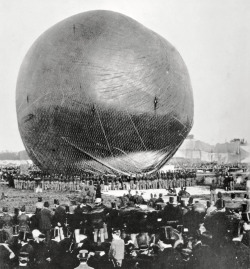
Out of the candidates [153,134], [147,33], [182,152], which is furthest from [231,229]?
[182,152]

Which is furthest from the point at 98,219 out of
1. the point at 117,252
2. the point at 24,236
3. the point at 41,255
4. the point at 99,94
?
the point at 99,94

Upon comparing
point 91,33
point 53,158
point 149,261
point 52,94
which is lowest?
point 149,261

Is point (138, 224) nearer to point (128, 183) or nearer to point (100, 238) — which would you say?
point (100, 238)

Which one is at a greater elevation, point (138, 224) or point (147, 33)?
point (147, 33)

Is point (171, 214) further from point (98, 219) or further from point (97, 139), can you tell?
point (97, 139)

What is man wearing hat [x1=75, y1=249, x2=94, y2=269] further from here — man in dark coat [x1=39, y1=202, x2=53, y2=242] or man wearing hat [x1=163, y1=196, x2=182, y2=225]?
man wearing hat [x1=163, y1=196, x2=182, y2=225]

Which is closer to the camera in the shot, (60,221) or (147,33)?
(60,221)

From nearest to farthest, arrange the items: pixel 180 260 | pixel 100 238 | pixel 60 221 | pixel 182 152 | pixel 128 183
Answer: pixel 180 260 < pixel 100 238 < pixel 60 221 < pixel 128 183 < pixel 182 152

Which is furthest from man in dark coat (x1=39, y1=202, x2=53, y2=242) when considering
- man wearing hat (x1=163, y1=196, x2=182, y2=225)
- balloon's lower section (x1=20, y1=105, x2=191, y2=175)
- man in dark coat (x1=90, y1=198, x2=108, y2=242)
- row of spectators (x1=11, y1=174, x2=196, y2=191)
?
balloon's lower section (x1=20, y1=105, x2=191, y2=175)
